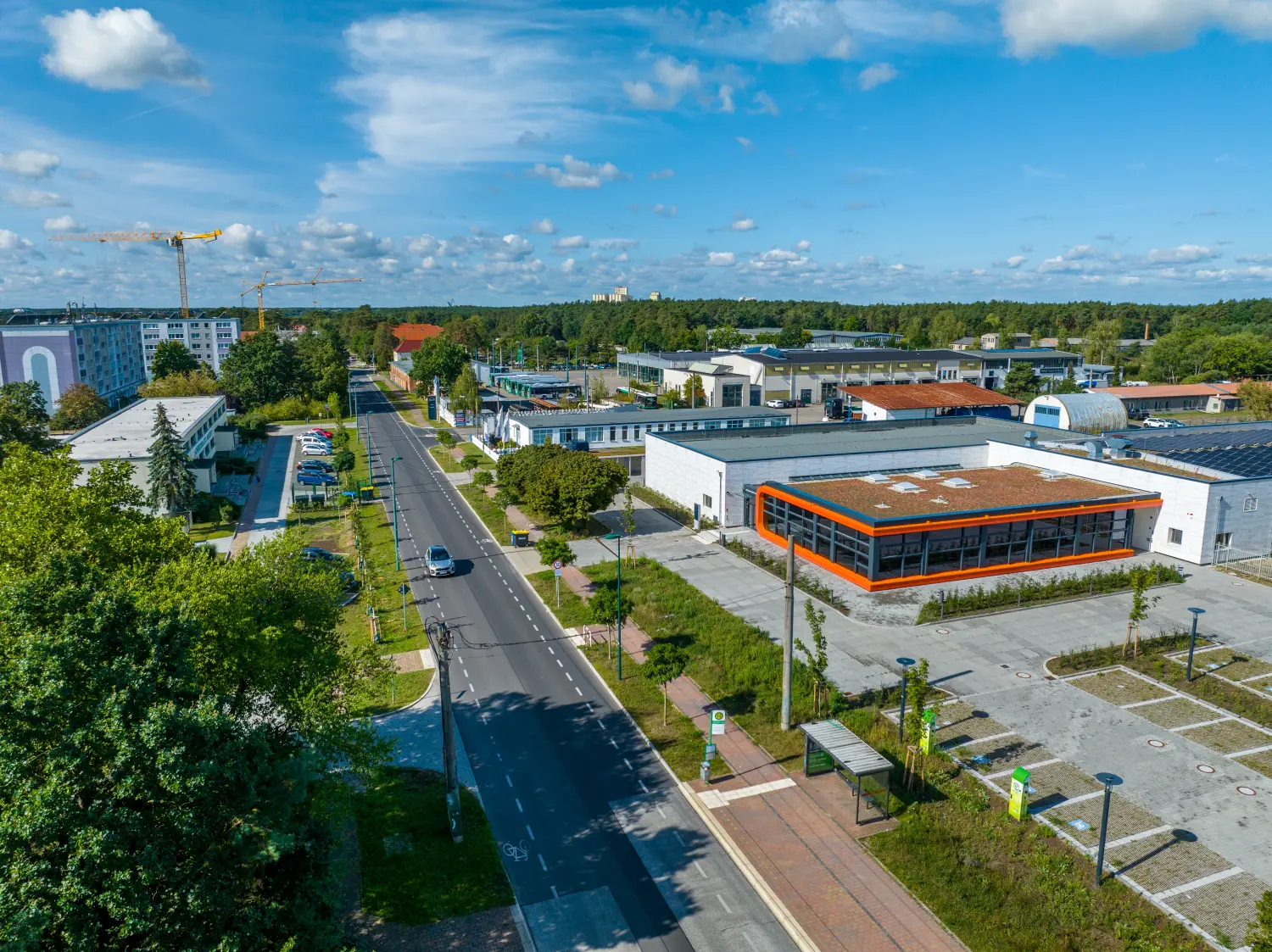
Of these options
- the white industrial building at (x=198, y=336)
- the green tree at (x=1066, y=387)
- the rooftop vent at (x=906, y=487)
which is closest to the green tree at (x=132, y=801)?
the rooftop vent at (x=906, y=487)

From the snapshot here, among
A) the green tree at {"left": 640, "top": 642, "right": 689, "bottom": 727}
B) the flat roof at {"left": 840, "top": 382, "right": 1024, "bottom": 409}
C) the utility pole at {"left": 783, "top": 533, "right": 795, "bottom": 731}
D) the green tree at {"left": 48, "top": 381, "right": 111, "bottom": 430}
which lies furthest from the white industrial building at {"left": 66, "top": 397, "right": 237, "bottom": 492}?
the flat roof at {"left": 840, "top": 382, "right": 1024, "bottom": 409}

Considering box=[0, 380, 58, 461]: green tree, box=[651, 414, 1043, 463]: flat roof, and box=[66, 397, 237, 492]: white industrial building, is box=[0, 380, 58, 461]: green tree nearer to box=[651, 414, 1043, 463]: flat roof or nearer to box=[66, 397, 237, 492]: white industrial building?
box=[66, 397, 237, 492]: white industrial building

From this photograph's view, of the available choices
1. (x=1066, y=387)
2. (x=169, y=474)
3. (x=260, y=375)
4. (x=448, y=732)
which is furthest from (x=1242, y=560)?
(x=260, y=375)

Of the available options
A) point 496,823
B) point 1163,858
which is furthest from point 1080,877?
point 496,823

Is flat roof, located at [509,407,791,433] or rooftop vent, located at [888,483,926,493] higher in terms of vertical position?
flat roof, located at [509,407,791,433]

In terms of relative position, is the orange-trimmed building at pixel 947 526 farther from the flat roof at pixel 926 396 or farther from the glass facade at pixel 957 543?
the flat roof at pixel 926 396

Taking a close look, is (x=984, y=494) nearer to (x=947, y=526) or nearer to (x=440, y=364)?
(x=947, y=526)
